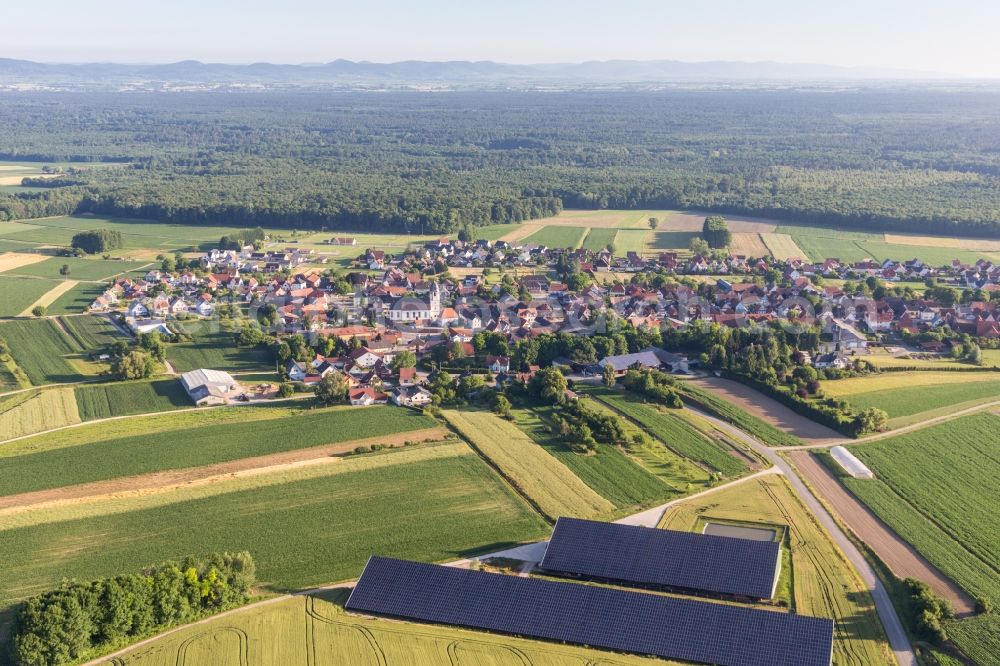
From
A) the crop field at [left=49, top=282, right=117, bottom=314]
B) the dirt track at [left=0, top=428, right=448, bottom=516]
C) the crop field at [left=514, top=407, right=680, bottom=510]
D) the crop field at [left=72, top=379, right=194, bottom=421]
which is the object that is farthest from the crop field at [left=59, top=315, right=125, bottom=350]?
the crop field at [left=514, top=407, right=680, bottom=510]

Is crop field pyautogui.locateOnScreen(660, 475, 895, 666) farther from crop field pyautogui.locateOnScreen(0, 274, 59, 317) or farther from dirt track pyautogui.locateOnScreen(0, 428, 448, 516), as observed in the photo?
crop field pyautogui.locateOnScreen(0, 274, 59, 317)

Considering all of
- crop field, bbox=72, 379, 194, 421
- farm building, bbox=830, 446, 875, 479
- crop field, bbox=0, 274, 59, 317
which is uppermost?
farm building, bbox=830, 446, 875, 479

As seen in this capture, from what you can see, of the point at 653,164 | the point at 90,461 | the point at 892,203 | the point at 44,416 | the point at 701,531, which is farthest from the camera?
the point at 653,164

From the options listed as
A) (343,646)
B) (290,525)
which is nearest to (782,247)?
(290,525)

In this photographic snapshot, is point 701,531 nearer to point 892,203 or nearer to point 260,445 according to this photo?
point 260,445

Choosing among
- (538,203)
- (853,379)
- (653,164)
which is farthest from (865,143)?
(853,379)

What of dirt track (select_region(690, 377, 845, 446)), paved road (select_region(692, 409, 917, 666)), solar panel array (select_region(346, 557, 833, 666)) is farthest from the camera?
dirt track (select_region(690, 377, 845, 446))

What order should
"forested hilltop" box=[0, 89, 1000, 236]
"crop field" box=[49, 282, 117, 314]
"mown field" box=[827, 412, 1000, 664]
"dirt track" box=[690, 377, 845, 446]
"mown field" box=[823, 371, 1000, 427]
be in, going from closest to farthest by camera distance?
1. "mown field" box=[827, 412, 1000, 664]
2. "dirt track" box=[690, 377, 845, 446]
3. "mown field" box=[823, 371, 1000, 427]
4. "crop field" box=[49, 282, 117, 314]
5. "forested hilltop" box=[0, 89, 1000, 236]
